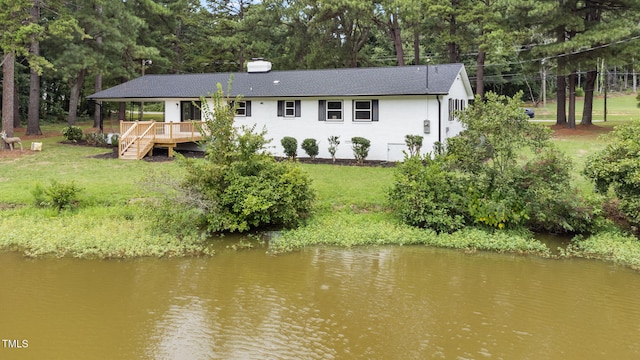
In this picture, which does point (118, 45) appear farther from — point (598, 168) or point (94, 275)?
point (598, 168)

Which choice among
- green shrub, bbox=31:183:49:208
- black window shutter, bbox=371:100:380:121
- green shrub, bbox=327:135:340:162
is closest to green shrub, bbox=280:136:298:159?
green shrub, bbox=327:135:340:162

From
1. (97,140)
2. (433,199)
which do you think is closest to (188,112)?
(97,140)

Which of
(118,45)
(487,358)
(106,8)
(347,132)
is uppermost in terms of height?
(106,8)

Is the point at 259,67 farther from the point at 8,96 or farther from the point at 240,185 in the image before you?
→ the point at 240,185

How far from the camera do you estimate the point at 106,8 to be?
2441cm

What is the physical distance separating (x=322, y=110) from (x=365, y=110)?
1911 millimetres

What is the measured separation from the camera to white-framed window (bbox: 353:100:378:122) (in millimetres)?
18656

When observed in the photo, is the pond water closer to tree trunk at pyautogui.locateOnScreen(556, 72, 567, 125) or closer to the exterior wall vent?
the exterior wall vent

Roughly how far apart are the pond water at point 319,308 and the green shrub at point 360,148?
910cm

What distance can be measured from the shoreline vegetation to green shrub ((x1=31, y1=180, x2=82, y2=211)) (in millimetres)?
179

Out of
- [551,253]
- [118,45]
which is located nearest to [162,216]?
[551,253]

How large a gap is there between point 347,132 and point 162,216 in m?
10.4

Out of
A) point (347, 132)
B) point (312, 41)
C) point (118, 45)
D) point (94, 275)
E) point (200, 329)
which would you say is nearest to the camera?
point (200, 329)

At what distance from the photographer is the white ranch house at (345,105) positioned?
1795 cm
